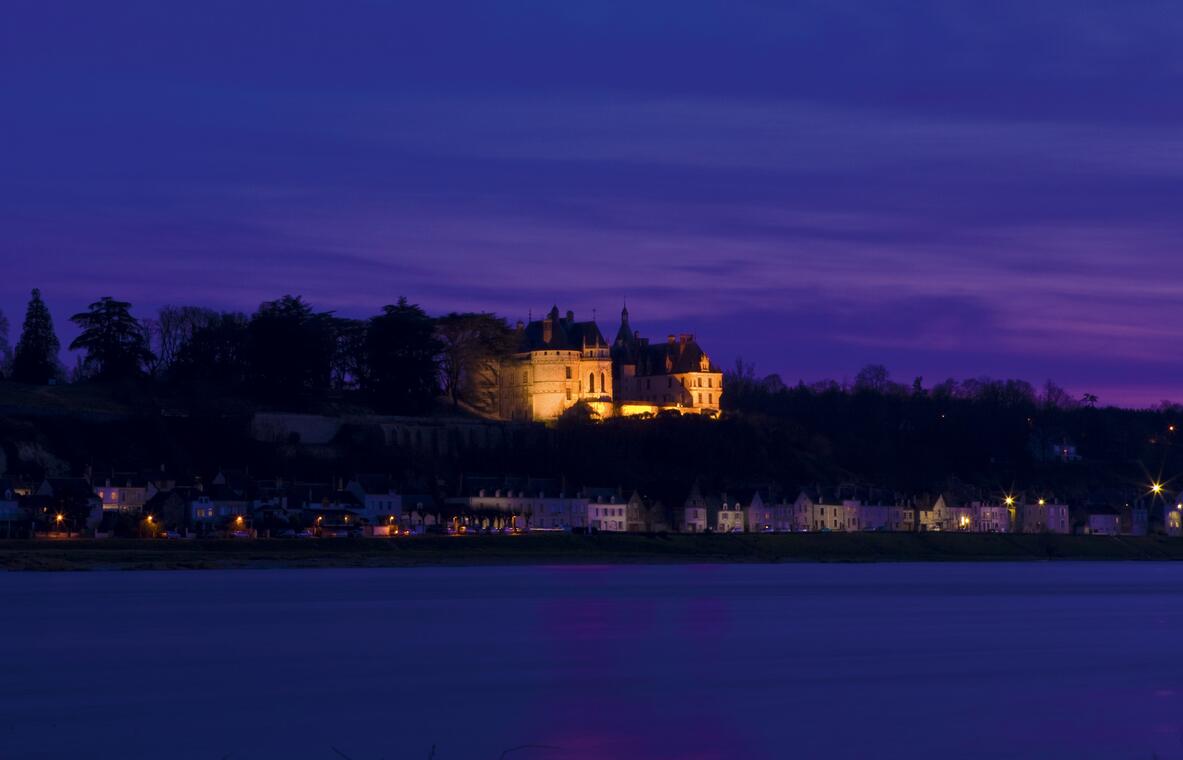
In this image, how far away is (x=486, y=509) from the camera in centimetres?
9200

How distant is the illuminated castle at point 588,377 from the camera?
12450 cm

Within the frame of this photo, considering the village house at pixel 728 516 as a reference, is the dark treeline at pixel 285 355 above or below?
above

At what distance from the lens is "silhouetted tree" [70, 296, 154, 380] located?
111500 mm

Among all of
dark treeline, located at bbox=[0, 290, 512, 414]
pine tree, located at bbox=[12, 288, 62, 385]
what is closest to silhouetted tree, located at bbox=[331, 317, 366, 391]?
dark treeline, located at bbox=[0, 290, 512, 414]

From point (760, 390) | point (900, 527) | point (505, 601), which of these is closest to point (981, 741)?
point (505, 601)

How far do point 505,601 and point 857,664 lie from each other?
60.3 ft

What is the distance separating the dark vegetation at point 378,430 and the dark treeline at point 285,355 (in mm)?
137

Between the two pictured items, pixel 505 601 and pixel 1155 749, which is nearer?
pixel 1155 749

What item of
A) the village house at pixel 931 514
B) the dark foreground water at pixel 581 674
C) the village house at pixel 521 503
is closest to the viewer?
the dark foreground water at pixel 581 674

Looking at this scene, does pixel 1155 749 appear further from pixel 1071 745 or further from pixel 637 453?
pixel 637 453

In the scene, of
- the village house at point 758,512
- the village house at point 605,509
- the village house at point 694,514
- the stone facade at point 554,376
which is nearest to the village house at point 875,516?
the village house at point 758,512

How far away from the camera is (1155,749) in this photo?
21000mm

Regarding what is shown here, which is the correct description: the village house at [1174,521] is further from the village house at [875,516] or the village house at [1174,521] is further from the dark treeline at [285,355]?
the dark treeline at [285,355]

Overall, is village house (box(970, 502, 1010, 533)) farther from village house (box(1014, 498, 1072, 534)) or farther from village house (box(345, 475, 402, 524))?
village house (box(345, 475, 402, 524))
